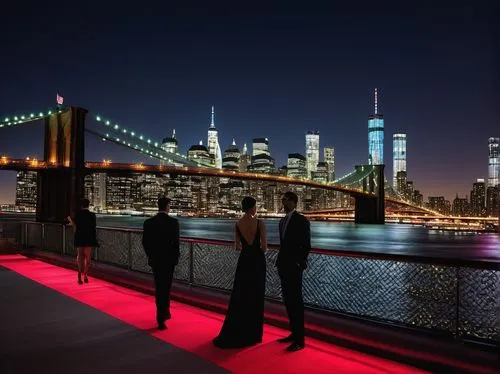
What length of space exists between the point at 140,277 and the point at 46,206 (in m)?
23.7

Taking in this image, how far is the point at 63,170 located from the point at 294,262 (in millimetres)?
29877

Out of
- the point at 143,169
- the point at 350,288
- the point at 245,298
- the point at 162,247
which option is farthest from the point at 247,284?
the point at 143,169

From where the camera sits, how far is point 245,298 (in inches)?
196

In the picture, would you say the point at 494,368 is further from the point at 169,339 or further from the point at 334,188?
the point at 334,188

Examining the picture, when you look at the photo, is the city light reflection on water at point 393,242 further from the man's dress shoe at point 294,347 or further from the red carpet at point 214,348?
the man's dress shoe at point 294,347

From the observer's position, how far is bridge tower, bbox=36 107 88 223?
29828 millimetres

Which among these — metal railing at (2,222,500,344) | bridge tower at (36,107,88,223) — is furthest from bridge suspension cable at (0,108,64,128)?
metal railing at (2,222,500,344)

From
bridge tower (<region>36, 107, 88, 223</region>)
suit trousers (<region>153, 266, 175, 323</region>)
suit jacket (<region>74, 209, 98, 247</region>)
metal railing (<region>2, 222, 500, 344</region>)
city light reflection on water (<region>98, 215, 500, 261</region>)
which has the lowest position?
city light reflection on water (<region>98, 215, 500, 261</region>)

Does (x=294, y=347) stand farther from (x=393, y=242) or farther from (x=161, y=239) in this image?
(x=393, y=242)

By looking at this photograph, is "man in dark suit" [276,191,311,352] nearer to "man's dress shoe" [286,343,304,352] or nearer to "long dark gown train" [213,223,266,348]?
"man's dress shoe" [286,343,304,352]

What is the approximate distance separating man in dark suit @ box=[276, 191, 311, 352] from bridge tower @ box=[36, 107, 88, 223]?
25594 millimetres

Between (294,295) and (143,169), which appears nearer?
(294,295)

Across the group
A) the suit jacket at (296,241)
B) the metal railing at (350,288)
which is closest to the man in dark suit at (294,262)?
the suit jacket at (296,241)

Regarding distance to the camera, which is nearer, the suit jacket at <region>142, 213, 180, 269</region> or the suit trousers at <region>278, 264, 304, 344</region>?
the suit trousers at <region>278, 264, 304, 344</region>
